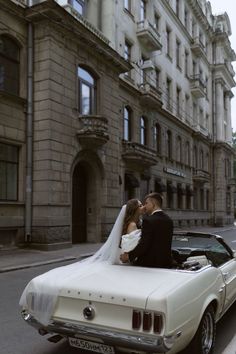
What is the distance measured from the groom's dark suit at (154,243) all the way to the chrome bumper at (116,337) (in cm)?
111

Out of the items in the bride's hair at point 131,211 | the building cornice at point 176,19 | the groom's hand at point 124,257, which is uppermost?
the building cornice at point 176,19

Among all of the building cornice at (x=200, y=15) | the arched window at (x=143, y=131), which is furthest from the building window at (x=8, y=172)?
the building cornice at (x=200, y=15)

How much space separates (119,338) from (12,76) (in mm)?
15376

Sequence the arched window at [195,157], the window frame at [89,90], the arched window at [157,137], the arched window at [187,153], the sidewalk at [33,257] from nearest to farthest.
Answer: the sidewalk at [33,257]
the window frame at [89,90]
the arched window at [157,137]
the arched window at [187,153]
the arched window at [195,157]

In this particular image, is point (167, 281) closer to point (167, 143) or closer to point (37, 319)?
point (37, 319)

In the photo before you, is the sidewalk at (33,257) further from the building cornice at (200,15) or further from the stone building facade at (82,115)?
the building cornice at (200,15)

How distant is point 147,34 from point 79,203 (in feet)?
42.6

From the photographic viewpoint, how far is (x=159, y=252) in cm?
478

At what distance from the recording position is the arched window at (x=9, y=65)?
666 inches

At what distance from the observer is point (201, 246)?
6.16m

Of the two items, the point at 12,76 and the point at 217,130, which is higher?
the point at 217,130

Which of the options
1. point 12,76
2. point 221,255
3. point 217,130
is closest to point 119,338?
point 221,255

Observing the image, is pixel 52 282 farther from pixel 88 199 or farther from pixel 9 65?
pixel 88 199

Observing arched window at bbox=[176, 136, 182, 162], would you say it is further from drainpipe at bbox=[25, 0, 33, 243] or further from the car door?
the car door
